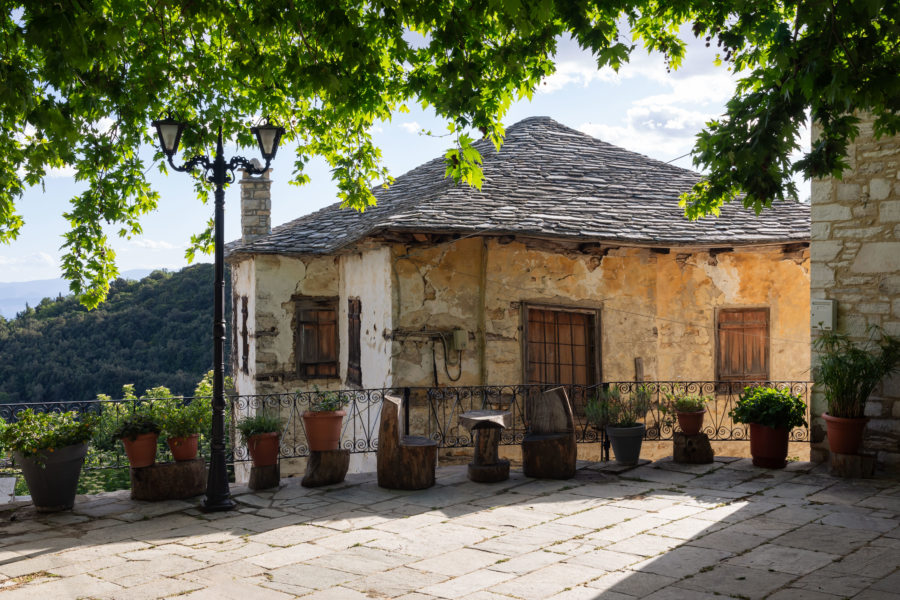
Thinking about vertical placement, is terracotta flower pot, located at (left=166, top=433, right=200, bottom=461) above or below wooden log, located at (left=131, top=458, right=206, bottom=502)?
above

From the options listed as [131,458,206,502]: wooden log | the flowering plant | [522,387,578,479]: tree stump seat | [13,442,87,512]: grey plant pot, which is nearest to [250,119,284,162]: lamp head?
the flowering plant

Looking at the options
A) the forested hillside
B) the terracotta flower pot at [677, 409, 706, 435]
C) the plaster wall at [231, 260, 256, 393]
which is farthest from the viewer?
the forested hillside

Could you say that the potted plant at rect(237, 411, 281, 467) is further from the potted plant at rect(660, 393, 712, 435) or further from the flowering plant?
the potted plant at rect(660, 393, 712, 435)

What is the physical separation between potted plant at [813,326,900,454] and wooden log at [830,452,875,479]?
2.5 inches

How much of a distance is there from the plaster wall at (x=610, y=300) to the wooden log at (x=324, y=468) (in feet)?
8.84

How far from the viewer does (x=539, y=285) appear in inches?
437

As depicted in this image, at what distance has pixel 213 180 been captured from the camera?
730 cm

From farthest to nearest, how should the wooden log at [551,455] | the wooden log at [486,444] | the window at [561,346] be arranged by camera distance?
the window at [561,346]
the wooden log at [551,455]
the wooden log at [486,444]

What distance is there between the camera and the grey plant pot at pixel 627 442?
8.75 metres

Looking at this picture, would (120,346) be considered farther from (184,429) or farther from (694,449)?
(694,449)

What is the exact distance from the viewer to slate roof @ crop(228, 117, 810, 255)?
34.5ft

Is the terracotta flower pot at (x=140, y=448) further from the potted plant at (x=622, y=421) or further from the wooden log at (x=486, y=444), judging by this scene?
the potted plant at (x=622, y=421)

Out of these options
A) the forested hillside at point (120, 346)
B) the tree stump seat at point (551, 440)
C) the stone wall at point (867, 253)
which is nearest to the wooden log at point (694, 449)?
the stone wall at point (867, 253)

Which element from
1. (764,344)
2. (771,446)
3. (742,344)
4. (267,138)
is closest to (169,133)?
(267,138)
